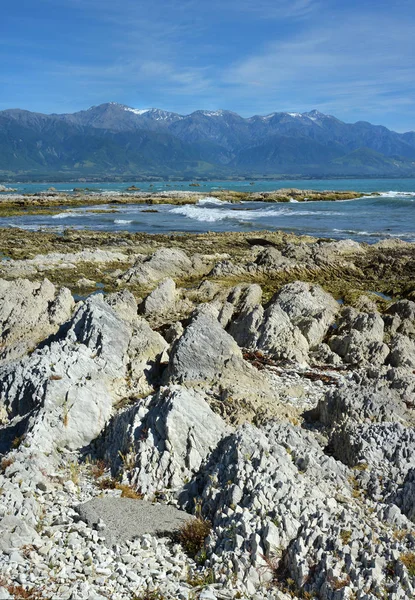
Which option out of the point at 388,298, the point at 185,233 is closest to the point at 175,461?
the point at 388,298

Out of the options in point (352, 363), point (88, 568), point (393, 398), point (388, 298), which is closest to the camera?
point (88, 568)

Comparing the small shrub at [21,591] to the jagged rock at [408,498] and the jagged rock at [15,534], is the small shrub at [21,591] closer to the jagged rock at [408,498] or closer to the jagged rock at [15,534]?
the jagged rock at [15,534]

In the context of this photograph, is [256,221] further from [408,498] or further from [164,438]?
[408,498]

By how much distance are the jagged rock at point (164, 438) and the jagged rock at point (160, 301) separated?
10532 mm

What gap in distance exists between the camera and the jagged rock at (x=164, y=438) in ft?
27.8

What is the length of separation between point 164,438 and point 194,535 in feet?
6.38

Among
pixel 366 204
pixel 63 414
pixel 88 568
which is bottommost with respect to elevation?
pixel 88 568

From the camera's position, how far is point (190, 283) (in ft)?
91.9

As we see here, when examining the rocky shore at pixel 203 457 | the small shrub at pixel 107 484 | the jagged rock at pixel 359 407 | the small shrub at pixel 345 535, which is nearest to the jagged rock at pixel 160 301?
the rocky shore at pixel 203 457

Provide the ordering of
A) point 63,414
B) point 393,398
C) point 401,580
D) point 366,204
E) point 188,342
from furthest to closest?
point 366,204 < point 188,342 < point 393,398 < point 63,414 < point 401,580

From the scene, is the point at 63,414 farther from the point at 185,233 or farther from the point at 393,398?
the point at 185,233

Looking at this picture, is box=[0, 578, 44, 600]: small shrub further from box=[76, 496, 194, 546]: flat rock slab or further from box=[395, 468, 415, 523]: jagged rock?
box=[395, 468, 415, 523]: jagged rock

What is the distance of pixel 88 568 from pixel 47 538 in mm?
855

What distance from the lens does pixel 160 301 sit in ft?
66.9
